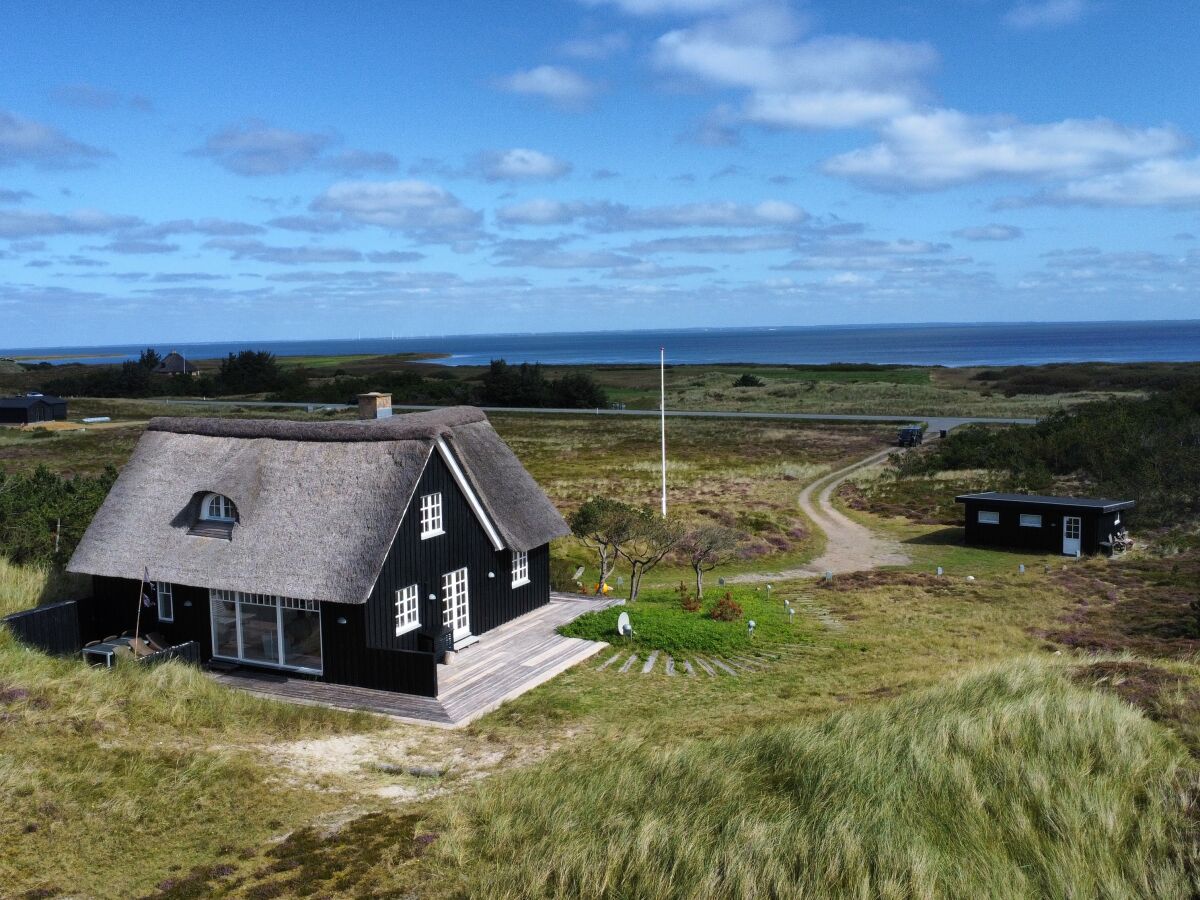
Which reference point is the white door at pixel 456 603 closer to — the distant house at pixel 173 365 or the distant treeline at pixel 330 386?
the distant treeline at pixel 330 386

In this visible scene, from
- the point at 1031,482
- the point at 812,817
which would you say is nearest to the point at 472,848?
the point at 812,817

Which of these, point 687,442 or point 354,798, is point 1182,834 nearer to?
point 354,798

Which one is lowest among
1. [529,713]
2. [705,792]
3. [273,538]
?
[529,713]

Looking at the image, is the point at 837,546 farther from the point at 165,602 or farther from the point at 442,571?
the point at 165,602

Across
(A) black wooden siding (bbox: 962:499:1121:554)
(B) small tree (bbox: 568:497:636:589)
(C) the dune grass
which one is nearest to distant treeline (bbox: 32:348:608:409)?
(A) black wooden siding (bbox: 962:499:1121:554)

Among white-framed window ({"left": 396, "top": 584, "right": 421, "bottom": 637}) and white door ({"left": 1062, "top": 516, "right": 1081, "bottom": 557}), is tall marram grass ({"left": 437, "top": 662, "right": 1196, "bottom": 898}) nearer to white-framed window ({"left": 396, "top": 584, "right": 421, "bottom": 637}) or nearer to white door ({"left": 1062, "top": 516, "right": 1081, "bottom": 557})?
white-framed window ({"left": 396, "top": 584, "right": 421, "bottom": 637})

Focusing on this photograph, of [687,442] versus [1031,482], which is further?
[687,442]


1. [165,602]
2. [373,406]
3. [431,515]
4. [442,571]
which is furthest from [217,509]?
[442,571]

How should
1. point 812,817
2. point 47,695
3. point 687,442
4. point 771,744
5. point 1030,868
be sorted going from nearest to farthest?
point 1030,868 < point 812,817 < point 771,744 < point 47,695 < point 687,442
